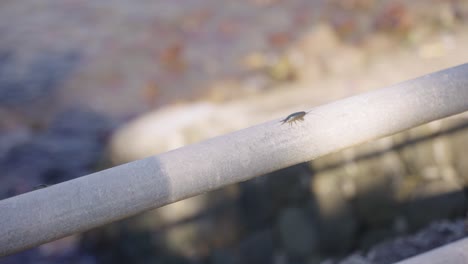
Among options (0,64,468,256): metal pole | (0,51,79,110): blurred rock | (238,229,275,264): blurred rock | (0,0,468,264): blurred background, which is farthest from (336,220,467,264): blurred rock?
(0,51,79,110): blurred rock

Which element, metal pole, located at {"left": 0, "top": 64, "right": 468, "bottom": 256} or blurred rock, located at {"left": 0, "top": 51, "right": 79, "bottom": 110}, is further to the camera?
blurred rock, located at {"left": 0, "top": 51, "right": 79, "bottom": 110}

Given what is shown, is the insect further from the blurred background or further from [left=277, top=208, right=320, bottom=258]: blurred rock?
[left=277, top=208, right=320, bottom=258]: blurred rock

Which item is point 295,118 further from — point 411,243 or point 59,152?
point 59,152

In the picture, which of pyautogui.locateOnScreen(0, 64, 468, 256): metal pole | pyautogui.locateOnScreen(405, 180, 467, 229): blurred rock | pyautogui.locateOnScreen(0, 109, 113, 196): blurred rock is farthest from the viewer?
pyautogui.locateOnScreen(0, 109, 113, 196): blurred rock

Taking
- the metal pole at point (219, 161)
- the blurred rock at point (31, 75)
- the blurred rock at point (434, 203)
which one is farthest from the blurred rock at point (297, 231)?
the blurred rock at point (31, 75)

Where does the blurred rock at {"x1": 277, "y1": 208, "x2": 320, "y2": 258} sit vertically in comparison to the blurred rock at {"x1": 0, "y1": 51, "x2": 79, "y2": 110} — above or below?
below

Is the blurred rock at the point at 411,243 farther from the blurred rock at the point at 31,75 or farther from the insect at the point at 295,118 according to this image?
the blurred rock at the point at 31,75

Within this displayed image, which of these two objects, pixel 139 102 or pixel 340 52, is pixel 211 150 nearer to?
pixel 139 102
